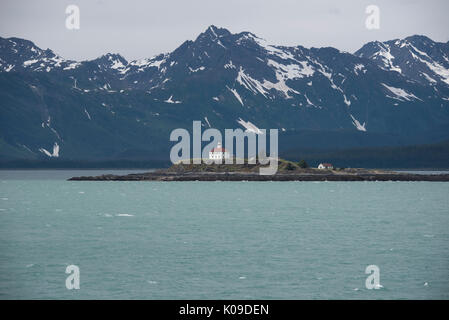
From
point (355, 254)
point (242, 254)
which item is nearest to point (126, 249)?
point (242, 254)

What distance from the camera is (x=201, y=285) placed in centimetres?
4988

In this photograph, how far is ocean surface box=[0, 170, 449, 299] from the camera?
159 ft

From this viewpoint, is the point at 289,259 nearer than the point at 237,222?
Yes

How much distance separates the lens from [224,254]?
6412 cm

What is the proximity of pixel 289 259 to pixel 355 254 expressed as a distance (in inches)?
263

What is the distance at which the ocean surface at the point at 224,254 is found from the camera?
1909 inches

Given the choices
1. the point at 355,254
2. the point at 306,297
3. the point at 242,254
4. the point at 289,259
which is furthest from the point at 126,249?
the point at 306,297
